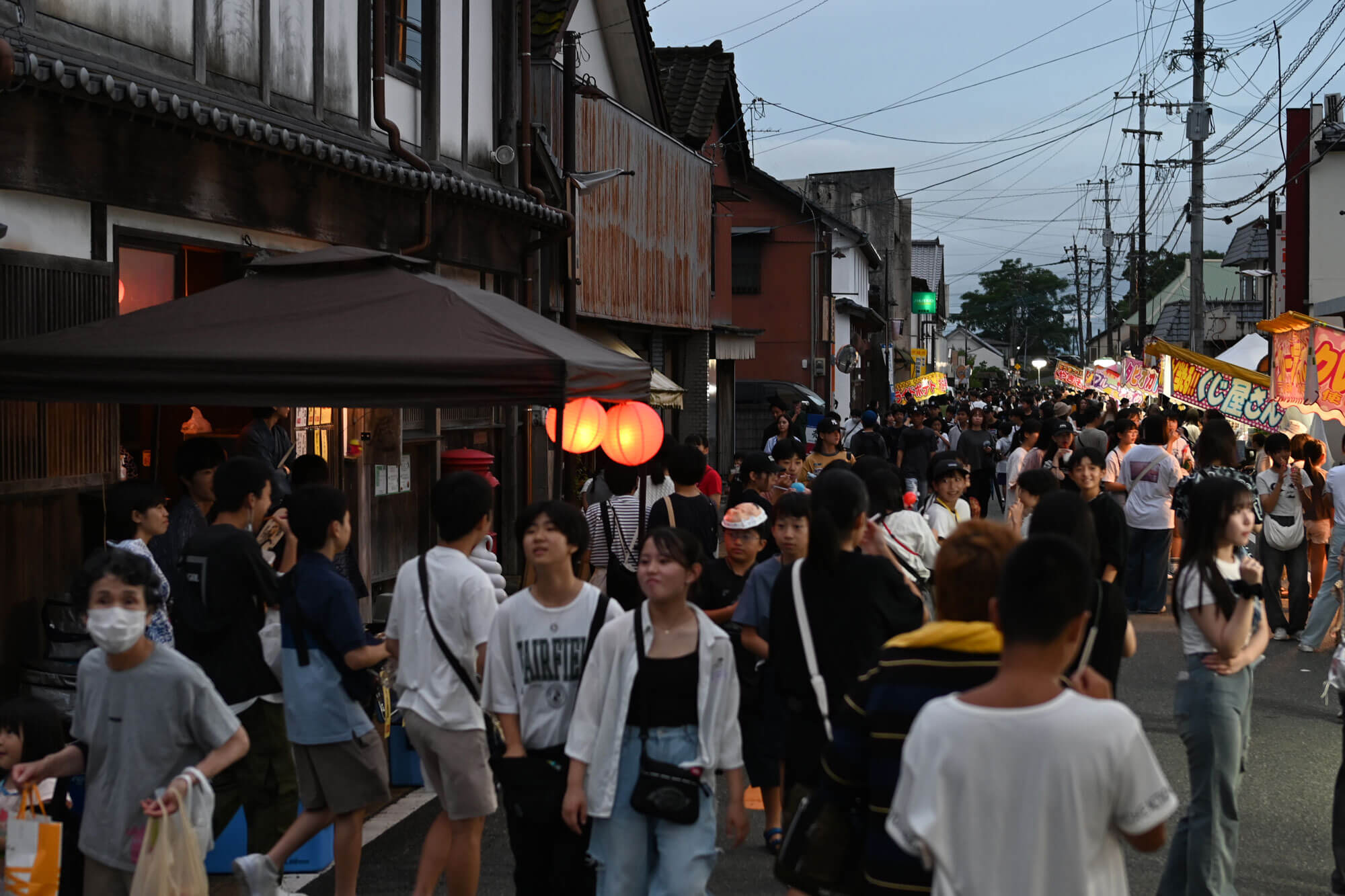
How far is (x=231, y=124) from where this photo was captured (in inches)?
327

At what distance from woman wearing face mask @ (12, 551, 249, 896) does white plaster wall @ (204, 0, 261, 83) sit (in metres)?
5.80

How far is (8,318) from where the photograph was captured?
7234mm

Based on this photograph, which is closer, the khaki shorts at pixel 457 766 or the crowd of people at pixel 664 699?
the crowd of people at pixel 664 699

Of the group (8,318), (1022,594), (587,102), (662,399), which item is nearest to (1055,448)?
(662,399)

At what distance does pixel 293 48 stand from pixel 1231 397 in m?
12.0

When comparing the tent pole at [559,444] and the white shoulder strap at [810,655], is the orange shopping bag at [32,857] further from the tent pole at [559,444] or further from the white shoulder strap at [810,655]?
the white shoulder strap at [810,655]

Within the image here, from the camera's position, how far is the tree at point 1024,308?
14388cm

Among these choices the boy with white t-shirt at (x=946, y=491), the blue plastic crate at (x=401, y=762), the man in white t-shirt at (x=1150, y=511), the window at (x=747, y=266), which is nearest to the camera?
the blue plastic crate at (x=401, y=762)

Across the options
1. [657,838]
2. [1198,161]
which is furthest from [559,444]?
[1198,161]

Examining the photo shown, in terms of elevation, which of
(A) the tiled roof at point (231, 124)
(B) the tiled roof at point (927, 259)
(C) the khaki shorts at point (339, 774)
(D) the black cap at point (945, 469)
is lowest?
(C) the khaki shorts at point (339, 774)

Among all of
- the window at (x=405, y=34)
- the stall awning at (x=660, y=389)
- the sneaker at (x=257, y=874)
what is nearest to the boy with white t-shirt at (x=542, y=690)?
the sneaker at (x=257, y=874)

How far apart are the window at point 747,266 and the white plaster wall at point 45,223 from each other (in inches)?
1217

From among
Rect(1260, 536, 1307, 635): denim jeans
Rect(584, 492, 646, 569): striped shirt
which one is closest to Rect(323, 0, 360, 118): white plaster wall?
Rect(584, 492, 646, 569): striped shirt

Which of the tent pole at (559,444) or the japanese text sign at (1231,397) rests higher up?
the japanese text sign at (1231,397)
